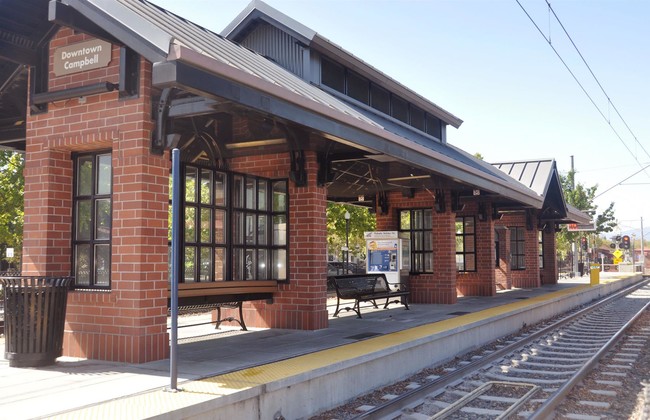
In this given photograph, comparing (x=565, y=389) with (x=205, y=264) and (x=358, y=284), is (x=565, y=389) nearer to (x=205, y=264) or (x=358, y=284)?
(x=205, y=264)

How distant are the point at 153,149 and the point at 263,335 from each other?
3.81 meters

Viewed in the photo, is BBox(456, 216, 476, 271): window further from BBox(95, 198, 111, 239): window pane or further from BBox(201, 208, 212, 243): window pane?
BBox(95, 198, 111, 239): window pane

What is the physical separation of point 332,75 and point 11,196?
1655 cm

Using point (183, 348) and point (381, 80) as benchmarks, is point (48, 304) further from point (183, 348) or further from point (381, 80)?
point (381, 80)

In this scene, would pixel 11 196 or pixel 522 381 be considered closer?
pixel 522 381

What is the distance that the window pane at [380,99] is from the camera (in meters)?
15.0

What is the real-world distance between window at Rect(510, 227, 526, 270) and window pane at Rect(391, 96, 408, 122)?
10.2 m

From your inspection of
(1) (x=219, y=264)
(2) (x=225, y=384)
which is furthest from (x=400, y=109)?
(2) (x=225, y=384)

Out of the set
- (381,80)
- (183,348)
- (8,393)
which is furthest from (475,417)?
(381,80)

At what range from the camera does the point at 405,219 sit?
16984mm

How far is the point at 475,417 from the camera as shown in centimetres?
645

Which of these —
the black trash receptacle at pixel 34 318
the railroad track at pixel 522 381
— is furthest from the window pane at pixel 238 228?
the railroad track at pixel 522 381

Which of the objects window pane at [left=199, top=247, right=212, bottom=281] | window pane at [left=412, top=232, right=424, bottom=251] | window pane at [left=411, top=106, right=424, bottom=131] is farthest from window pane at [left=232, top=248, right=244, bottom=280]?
window pane at [left=411, top=106, right=424, bottom=131]

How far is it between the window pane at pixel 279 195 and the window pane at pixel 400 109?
6454 mm
